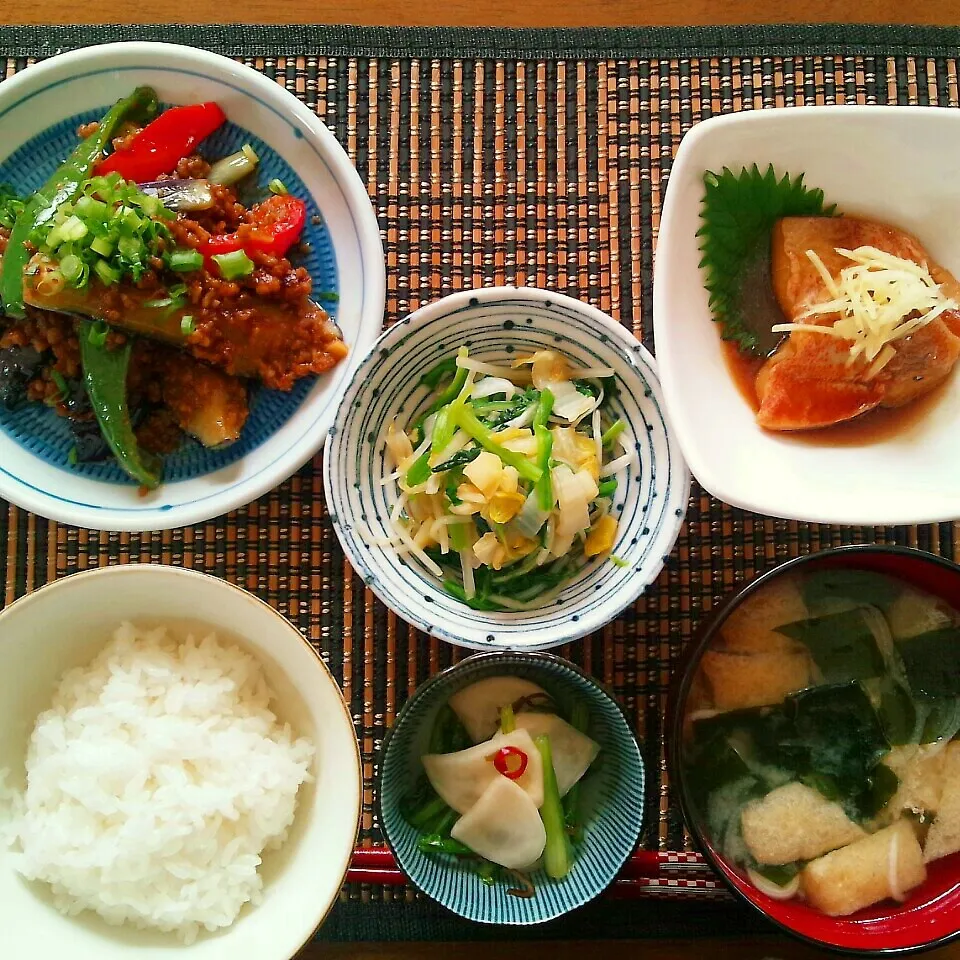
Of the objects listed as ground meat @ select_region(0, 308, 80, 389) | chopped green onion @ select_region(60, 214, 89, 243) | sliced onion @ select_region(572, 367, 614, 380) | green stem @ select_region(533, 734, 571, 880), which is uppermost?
chopped green onion @ select_region(60, 214, 89, 243)

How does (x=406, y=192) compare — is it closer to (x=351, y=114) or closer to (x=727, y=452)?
(x=351, y=114)

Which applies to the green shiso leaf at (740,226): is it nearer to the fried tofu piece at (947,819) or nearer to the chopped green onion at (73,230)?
the fried tofu piece at (947,819)

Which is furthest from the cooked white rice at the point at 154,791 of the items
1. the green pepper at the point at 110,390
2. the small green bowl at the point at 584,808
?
the green pepper at the point at 110,390

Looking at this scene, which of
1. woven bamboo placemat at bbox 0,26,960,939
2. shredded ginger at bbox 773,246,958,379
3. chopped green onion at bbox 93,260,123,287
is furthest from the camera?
woven bamboo placemat at bbox 0,26,960,939

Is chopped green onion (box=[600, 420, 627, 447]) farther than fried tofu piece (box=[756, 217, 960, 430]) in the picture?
Yes

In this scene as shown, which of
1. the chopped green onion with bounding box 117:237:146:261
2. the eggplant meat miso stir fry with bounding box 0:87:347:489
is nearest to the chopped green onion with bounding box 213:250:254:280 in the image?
the eggplant meat miso stir fry with bounding box 0:87:347:489

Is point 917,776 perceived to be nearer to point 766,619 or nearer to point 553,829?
point 766,619

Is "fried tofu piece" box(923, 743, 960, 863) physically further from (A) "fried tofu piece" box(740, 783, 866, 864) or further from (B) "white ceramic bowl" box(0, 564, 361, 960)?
(B) "white ceramic bowl" box(0, 564, 361, 960)
